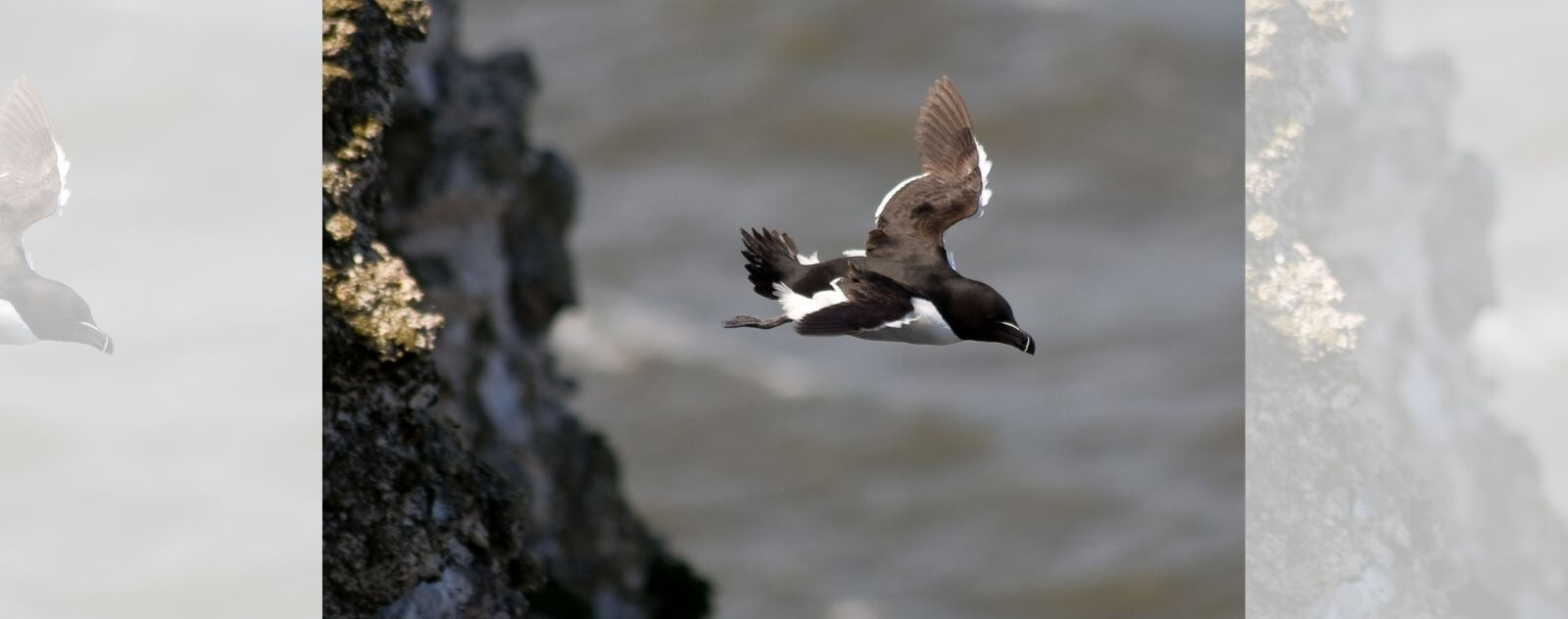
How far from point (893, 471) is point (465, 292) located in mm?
1026

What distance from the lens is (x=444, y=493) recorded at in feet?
9.09

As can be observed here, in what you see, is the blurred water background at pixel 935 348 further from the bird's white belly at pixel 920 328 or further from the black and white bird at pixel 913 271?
the bird's white belly at pixel 920 328

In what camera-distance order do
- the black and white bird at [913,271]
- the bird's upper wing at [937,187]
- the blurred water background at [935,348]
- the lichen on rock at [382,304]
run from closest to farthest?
the lichen on rock at [382,304]
the black and white bird at [913,271]
the bird's upper wing at [937,187]
the blurred water background at [935,348]

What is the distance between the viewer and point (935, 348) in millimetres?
3318

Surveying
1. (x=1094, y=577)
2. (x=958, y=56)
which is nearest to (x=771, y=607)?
(x=1094, y=577)

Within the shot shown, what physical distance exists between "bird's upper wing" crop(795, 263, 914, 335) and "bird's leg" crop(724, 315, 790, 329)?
0.24ft
